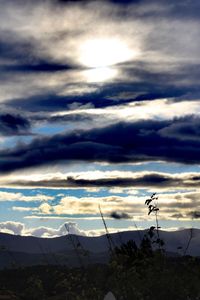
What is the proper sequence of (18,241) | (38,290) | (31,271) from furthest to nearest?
(18,241)
(31,271)
(38,290)

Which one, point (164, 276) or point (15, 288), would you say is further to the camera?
point (15, 288)

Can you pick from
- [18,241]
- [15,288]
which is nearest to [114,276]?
[15,288]

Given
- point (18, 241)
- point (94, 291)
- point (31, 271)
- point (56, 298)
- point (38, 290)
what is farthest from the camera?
point (18, 241)

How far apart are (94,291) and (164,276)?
86.9 inches

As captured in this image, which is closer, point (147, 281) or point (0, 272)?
point (147, 281)

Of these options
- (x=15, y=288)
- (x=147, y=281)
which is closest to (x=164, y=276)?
(x=147, y=281)

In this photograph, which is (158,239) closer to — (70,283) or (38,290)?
(70,283)

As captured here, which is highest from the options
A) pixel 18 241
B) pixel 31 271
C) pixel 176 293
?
pixel 18 241

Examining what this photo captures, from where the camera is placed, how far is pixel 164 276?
18.4 m

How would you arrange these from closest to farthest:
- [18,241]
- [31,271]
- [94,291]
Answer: [94,291], [31,271], [18,241]

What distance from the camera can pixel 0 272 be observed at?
2584 cm

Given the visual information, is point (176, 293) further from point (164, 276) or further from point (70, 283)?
point (70, 283)

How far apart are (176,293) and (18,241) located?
151 meters

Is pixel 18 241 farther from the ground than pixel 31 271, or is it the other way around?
pixel 18 241
